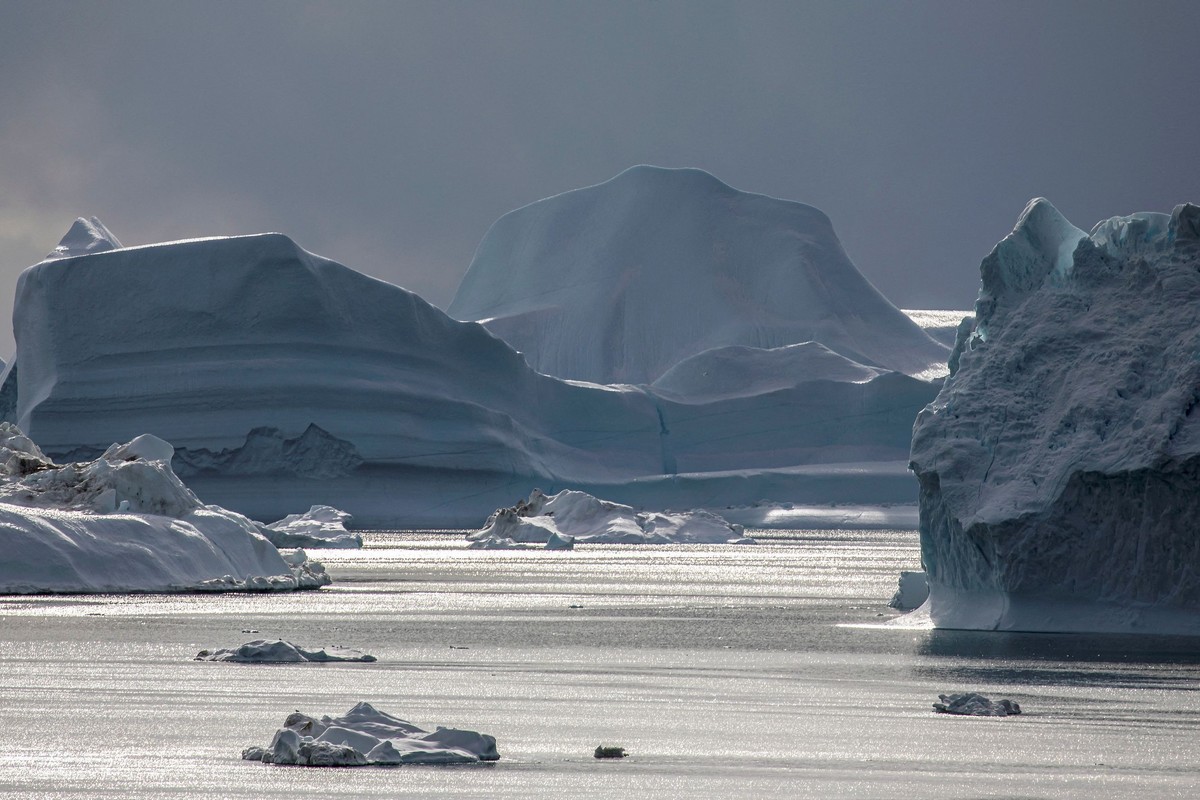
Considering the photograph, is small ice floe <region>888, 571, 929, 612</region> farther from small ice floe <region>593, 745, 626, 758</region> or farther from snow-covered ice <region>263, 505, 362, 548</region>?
snow-covered ice <region>263, 505, 362, 548</region>

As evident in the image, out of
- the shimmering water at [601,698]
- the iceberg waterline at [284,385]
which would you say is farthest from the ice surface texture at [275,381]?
the shimmering water at [601,698]

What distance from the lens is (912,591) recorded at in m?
22.3

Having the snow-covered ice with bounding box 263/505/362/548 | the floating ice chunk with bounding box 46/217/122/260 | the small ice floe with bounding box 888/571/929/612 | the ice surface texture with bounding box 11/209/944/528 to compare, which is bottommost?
the small ice floe with bounding box 888/571/929/612

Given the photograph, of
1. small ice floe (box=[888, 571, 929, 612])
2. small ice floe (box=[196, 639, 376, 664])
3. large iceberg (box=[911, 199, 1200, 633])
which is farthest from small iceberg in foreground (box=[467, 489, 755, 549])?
small ice floe (box=[196, 639, 376, 664])

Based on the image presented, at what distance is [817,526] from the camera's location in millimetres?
72125

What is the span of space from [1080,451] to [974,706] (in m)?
7.03

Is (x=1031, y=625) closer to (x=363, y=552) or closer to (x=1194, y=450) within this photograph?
(x=1194, y=450)

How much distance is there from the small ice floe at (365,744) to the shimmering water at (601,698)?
20 cm

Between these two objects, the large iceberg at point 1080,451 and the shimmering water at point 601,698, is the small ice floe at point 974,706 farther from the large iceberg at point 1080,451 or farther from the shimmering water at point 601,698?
the large iceberg at point 1080,451

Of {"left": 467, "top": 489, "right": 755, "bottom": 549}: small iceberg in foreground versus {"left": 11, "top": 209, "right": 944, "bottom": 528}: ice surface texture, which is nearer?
{"left": 467, "top": 489, "right": 755, "bottom": 549}: small iceberg in foreground

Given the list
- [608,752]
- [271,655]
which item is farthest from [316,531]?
[608,752]

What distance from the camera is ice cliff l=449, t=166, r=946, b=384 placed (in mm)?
95750

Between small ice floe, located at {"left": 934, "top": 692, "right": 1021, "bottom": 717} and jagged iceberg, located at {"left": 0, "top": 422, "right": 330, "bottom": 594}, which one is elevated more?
jagged iceberg, located at {"left": 0, "top": 422, "right": 330, "bottom": 594}

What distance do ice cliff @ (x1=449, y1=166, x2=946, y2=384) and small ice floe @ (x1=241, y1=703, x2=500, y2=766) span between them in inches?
3371
